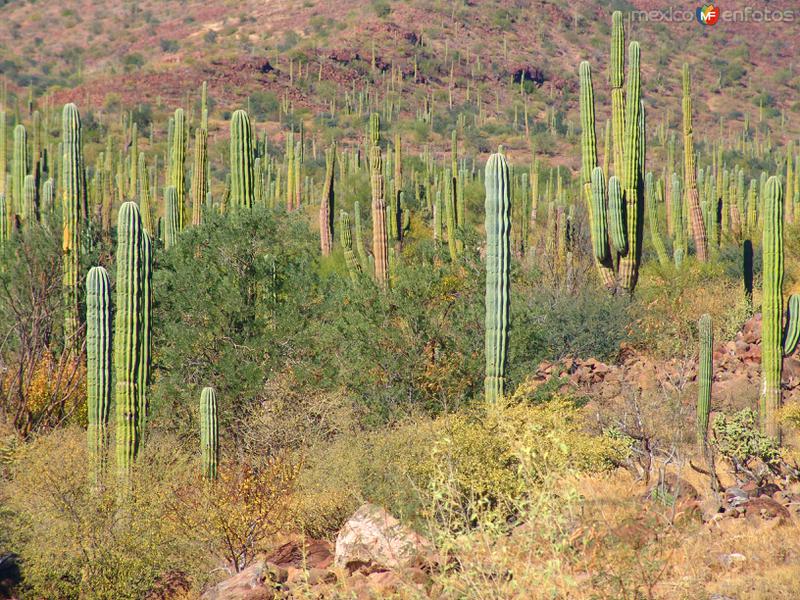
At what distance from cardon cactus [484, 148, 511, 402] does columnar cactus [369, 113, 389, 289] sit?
5.05m

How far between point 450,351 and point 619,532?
274 inches

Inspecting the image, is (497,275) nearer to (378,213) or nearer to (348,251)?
(378,213)

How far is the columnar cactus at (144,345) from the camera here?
11500 mm

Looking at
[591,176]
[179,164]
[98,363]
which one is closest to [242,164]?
[179,164]

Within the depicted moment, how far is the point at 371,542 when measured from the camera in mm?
9688

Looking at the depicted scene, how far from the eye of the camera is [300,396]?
43.3 feet

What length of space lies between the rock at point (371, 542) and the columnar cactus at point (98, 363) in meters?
3.02

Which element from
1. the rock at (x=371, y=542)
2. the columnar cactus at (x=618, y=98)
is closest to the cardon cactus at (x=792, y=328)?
the columnar cactus at (x=618, y=98)

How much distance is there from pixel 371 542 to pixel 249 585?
1.18 metres

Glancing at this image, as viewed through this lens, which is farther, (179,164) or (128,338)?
(179,164)

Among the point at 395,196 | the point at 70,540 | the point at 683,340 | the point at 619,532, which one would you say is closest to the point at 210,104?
the point at 395,196

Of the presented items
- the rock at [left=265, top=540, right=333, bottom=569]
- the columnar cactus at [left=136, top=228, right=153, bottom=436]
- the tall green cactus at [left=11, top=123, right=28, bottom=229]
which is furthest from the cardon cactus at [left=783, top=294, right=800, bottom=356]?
the tall green cactus at [left=11, top=123, right=28, bottom=229]

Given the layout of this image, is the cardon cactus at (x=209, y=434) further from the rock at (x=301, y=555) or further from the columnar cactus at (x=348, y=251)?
the columnar cactus at (x=348, y=251)

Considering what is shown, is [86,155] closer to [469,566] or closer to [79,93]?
[79,93]
